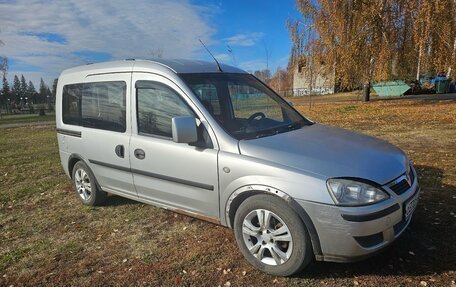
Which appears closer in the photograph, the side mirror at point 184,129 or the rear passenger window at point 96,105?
the side mirror at point 184,129

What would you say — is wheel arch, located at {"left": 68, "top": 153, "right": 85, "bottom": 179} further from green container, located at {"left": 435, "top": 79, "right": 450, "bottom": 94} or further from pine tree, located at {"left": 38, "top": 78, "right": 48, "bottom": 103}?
pine tree, located at {"left": 38, "top": 78, "right": 48, "bottom": 103}

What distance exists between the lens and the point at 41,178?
7676 mm

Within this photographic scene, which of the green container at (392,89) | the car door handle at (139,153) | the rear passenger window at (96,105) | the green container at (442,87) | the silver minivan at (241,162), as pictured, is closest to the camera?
the silver minivan at (241,162)

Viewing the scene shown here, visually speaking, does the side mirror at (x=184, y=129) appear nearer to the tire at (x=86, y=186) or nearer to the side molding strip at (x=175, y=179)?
the side molding strip at (x=175, y=179)

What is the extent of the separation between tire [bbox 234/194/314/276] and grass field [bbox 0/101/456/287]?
14 centimetres

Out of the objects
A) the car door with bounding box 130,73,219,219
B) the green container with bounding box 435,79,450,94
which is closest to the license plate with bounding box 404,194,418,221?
the car door with bounding box 130,73,219,219

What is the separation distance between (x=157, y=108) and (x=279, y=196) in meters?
1.82

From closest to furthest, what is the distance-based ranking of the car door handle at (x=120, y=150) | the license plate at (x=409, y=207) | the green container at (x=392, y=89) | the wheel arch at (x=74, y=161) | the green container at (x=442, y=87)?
the license plate at (x=409, y=207), the car door handle at (x=120, y=150), the wheel arch at (x=74, y=161), the green container at (x=392, y=89), the green container at (x=442, y=87)

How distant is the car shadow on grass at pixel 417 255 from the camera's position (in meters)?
3.35

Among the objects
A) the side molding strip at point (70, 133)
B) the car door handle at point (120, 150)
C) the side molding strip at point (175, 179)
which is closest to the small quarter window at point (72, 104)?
the side molding strip at point (70, 133)

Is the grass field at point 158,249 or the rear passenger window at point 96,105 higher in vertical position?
the rear passenger window at point 96,105

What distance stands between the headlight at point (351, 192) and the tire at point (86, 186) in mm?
3560

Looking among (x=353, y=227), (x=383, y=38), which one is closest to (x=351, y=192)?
(x=353, y=227)

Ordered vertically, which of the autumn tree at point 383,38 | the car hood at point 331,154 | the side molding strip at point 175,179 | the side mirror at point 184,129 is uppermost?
the autumn tree at point 383,38
